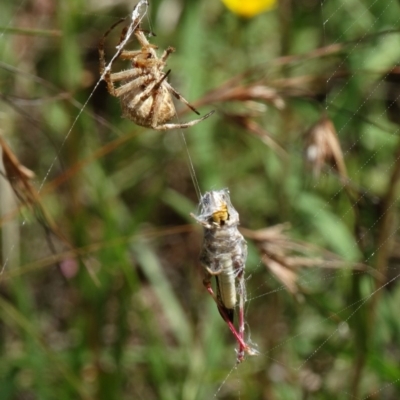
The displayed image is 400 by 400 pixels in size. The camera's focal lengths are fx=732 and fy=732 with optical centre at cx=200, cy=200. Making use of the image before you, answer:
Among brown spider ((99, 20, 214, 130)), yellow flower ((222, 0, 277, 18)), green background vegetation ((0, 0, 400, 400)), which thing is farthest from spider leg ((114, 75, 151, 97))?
yellow flower ((222, 0, 277, 18))

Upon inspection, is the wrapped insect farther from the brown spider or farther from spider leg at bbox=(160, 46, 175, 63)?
spider leg at bbox=(160, 46, 175, 63)

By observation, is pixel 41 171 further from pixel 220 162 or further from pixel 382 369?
pixel 382 369

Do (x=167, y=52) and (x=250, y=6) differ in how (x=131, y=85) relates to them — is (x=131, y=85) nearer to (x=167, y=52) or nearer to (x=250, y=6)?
(x=167, y=52)

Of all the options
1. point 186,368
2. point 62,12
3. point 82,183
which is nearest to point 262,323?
point 186,368

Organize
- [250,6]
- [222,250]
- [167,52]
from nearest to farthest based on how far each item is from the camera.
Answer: [222,250] < [167,52] < [250,6]

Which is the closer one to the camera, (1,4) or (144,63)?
(144,63)

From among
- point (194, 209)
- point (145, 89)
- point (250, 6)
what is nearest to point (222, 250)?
point (145, 89)
